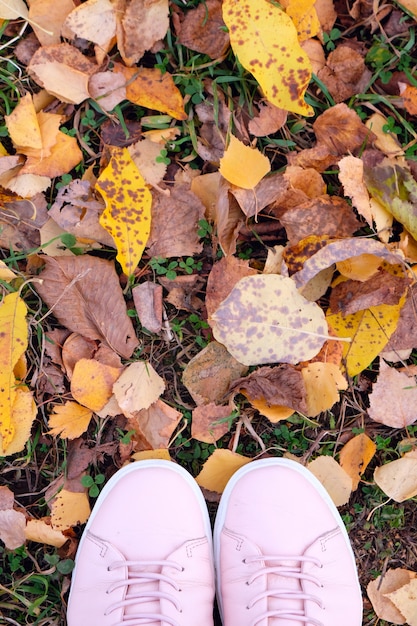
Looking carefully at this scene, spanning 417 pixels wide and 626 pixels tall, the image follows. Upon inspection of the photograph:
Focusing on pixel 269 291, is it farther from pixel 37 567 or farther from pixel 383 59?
pixel 37 567

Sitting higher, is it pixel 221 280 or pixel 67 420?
pixel 221 280

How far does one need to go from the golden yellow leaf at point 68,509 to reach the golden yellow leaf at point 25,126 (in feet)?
2.73

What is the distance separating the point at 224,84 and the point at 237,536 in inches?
43.1

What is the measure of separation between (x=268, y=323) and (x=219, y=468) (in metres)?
0.40

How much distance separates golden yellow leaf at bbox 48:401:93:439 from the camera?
50.6 inches

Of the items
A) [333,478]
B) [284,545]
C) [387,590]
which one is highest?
[333,478]

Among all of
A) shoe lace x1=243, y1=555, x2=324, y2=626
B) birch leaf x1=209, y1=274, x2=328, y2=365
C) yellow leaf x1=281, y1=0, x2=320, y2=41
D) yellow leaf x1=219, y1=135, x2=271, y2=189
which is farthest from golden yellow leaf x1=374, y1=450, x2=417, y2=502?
yellow leaf x1=281, y1=0, x2=320, y2=41

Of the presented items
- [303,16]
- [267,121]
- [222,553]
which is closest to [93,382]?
[222,553]

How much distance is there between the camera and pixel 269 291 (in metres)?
1.21

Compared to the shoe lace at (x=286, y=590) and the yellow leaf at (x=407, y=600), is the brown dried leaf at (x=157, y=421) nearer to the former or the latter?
the shoe lace at (x=286, y=590)

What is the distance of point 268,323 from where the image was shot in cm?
120

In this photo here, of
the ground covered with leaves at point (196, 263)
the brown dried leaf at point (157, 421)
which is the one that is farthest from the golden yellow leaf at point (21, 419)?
the brown dried leaf at point (157, 421)

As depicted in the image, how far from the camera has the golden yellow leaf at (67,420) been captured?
128cm

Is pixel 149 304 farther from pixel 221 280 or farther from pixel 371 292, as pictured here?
pixel 371 292
